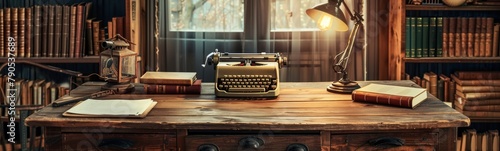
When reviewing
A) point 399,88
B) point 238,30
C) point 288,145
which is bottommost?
point 288,145

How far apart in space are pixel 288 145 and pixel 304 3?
164cm

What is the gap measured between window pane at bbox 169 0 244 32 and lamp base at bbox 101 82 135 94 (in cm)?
106

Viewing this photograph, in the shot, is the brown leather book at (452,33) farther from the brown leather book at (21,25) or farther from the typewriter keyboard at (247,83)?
the brown leather book at (21,25)

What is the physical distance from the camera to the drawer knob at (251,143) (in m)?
2.23

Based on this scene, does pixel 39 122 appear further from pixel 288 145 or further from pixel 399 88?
pixel 399 88

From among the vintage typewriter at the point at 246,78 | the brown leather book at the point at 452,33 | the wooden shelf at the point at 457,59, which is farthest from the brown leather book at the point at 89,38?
the brown leather book at the point at 452,33

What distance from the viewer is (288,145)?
2.26m

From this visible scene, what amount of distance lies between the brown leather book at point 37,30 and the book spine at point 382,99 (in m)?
1.83

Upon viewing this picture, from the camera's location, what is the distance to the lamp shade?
2.75m

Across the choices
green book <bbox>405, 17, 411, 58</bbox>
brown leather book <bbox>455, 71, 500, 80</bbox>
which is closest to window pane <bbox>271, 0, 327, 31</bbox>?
green book <bbox>405, 17, 411, 58</bbox>

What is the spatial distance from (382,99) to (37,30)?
197cm

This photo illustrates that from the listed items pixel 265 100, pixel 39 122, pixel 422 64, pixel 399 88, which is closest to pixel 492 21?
pixel 422 64

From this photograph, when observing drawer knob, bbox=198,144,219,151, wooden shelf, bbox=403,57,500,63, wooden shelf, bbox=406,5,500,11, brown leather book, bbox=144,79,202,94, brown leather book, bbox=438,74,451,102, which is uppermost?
wooden shelf, bbox=406,5,500,11

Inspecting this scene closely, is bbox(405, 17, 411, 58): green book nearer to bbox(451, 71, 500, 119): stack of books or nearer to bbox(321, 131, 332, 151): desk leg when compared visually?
bbox(451, 71, 500, 119): stack of books
